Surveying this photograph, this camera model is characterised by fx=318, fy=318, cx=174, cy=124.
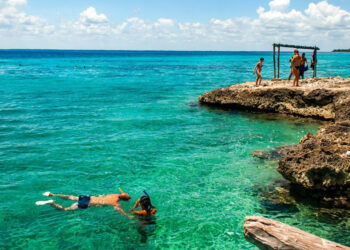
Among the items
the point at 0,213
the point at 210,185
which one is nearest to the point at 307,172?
the point at 210,185

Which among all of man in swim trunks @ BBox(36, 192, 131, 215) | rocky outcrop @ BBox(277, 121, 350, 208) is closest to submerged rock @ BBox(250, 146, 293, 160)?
rocky outcrop @ BBox(277, 121, 350, 208)

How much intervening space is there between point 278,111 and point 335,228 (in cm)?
1201

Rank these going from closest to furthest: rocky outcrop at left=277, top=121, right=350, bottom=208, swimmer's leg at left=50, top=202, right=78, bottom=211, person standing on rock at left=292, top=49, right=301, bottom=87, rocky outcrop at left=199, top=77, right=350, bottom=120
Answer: rocky outcrop at left=277, top=121, right=350, bottom=208 < swimmer's leg at left=50, top=202, right=78, bottom=211 < rocky outcrop at left=199, top=77, right=350, bottom=120 < person standing on rock at left=292, top=49, right=301, bottom=87

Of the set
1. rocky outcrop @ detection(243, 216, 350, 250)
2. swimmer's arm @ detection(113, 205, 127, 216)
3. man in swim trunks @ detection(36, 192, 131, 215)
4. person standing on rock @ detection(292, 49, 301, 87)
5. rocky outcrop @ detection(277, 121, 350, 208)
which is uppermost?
person standing on rock @ detection(292, 49, 301, 87)

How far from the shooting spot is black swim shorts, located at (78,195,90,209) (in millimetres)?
8148

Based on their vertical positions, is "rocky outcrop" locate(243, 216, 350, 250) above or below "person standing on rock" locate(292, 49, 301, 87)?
below

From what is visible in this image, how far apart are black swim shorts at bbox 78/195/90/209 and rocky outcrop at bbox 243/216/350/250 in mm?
5324

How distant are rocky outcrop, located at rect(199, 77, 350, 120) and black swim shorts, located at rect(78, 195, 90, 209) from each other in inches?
440

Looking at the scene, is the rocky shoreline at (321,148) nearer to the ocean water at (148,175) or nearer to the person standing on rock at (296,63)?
the ocean water at (148,175)

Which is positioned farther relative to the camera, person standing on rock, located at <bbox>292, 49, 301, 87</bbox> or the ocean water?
person standing on rock, located at <bbox>292, 49, 301, 87</bbox>

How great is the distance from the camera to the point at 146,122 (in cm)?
1744

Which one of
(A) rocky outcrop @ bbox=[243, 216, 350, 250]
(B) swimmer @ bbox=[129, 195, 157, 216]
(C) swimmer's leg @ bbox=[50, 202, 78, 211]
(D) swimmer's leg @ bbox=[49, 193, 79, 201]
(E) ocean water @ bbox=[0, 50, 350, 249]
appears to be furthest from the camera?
(D) swimmer's leg @ bbox=[49, 193, 79, 201]

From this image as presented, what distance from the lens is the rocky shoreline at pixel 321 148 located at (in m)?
7.93

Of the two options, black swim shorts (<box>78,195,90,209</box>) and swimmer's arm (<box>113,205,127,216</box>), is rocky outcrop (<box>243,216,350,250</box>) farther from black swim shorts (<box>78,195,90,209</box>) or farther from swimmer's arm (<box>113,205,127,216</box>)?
black swim shorts (<box>78,195,90,209</box>)
